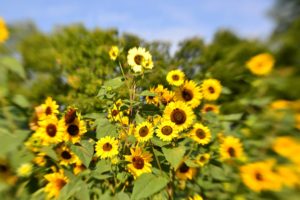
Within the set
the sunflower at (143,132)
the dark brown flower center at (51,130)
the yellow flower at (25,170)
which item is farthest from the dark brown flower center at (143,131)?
the yellow flower at (25,170)

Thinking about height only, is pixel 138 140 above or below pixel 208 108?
below

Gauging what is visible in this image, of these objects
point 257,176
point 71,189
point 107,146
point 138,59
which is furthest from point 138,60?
point 257,176

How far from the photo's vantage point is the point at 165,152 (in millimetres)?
1789

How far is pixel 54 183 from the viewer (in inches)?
84.4

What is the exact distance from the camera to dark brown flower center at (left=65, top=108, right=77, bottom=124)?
194 cm

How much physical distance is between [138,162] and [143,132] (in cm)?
14

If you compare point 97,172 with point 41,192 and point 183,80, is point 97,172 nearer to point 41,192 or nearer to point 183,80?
point 41,192

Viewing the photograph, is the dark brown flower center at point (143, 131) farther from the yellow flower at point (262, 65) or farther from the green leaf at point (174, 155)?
the yellow flower at point (262, 65)

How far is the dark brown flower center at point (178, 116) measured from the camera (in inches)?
74.3

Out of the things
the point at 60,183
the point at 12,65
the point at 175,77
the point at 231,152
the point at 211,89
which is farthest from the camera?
the point at 231,152

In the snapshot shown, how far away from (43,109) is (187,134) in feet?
2.46

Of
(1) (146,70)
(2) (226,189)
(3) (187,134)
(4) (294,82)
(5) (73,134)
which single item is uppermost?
(4) (294,82)

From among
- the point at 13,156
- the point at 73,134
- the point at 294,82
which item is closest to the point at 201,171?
the point at 73,134

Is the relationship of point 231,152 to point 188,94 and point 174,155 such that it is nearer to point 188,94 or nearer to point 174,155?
point 188,94
